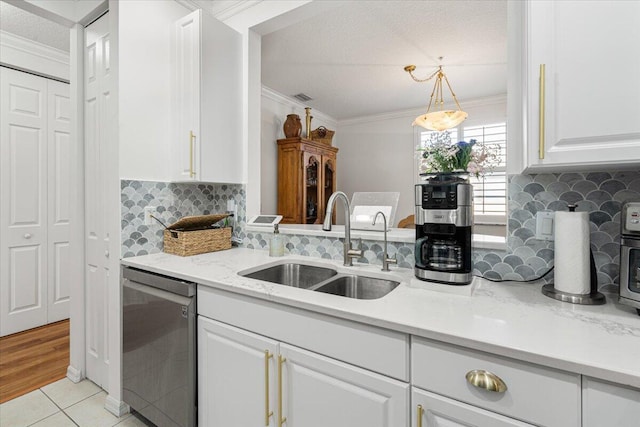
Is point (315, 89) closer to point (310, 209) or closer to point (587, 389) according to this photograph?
point (310, 209)

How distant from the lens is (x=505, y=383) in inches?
30.2

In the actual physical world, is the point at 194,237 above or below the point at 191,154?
below

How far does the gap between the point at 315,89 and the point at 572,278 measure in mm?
3581

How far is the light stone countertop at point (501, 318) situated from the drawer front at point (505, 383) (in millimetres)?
37

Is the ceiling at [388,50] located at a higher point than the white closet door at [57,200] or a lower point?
higher

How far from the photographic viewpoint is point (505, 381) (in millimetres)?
768

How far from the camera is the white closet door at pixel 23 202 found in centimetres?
264

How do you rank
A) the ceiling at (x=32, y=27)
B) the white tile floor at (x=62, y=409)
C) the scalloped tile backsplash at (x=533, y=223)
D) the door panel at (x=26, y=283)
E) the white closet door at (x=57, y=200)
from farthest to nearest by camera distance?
1. the white closet door at (x=57, y=200)
2. the door panel at (x=26, y=283)
3. the ceiling at (x=32, y=27)
4. the white tile floor at (x=62, y=409)
5. the scalloped tile backsplash at (x=533, y=223)

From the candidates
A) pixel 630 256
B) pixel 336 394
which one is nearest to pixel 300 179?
pixel 336 394

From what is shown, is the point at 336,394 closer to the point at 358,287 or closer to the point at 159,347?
the point at 358,287

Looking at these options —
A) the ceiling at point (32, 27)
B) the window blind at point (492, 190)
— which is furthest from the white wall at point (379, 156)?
the ceiling at point (32, 27)

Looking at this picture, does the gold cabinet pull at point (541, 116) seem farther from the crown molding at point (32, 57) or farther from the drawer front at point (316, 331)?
the crown molding at point (32, 57)

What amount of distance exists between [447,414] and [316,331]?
444mm

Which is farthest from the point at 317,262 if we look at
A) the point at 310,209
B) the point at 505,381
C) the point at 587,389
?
the point at 310,209
